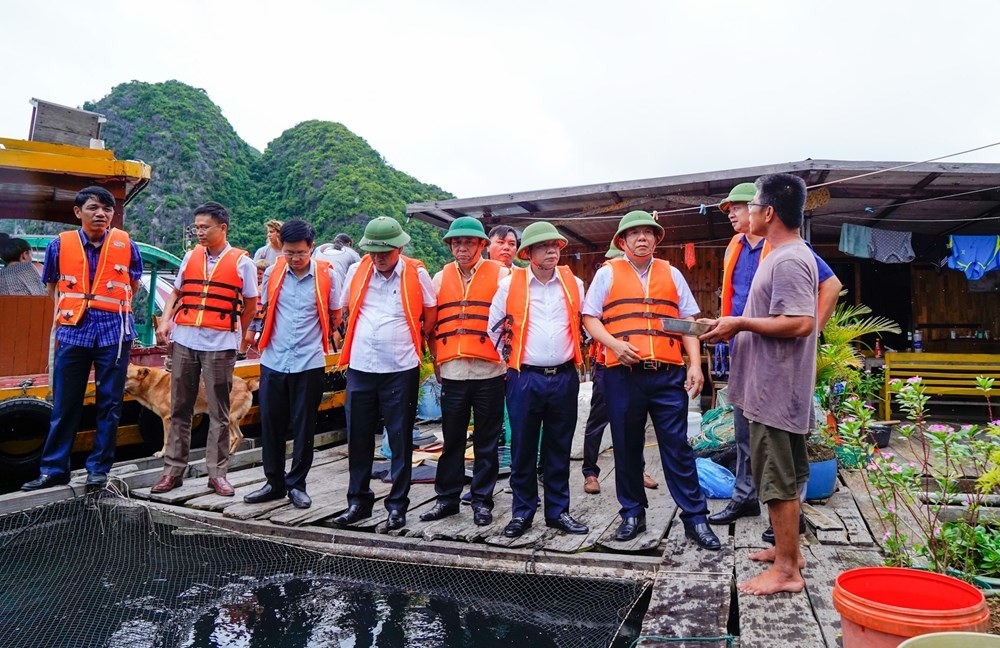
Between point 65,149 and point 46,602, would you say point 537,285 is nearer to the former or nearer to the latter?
point 46,602

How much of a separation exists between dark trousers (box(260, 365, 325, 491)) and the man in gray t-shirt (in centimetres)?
293

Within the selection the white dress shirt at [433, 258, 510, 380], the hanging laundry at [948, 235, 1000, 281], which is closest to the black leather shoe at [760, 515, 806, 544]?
the white dress shirt at [433, 258, 510, 380]

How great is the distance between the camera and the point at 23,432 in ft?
17.2

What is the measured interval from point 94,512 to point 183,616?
5.56 feet

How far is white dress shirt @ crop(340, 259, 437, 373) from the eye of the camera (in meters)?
4.20

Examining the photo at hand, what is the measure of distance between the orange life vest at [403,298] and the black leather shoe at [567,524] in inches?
55.7

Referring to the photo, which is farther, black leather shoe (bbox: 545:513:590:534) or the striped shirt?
the striped shirt

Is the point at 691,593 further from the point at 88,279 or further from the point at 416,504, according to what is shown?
the point at 88,279

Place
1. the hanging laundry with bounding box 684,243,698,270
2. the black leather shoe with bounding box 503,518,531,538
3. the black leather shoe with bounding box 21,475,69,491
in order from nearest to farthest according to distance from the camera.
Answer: the black leather shoe with bounding box 503,518,531,538
the black leather shoe with bounding box 21,475,69,491
the hanging laundry with bounding box 684,243,698,270

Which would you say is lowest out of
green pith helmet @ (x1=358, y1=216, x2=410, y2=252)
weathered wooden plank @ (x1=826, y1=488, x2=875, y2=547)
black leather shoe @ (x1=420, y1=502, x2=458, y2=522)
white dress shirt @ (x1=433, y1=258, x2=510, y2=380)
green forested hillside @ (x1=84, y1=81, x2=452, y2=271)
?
black leather shoe @ (x1=420, y1=502, x2=458, y2=522)

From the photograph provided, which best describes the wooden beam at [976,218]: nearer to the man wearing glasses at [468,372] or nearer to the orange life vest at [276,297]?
the man wearing glasses at [468,372]

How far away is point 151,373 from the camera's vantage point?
19.3 ft

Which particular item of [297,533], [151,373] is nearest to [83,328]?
[151,373]

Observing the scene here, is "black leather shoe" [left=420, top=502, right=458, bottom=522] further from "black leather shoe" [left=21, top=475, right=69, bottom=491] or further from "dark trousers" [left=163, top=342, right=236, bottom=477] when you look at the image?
"black leather shoe" [left=21, top=475, right=69, bottom=491]
